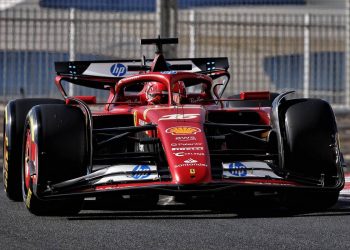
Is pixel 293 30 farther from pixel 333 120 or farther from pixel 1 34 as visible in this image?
pixel 333 120

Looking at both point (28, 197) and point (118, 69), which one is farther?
point (118, 69)

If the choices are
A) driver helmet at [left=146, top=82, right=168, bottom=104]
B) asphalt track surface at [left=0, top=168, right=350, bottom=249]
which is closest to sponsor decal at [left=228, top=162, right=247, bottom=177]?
asphalt track surface at [left=0, top=168, right=350, bottom=249]

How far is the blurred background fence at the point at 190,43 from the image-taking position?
48.0 ft

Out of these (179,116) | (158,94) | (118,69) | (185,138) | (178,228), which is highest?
(118,69)

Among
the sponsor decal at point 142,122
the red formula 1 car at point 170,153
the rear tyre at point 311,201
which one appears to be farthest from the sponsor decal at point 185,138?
the rear tyre at point 311,201

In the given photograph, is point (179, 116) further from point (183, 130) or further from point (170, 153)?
point (170, 153)

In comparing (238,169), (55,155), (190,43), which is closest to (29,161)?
(55,155)

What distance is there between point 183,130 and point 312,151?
94cm

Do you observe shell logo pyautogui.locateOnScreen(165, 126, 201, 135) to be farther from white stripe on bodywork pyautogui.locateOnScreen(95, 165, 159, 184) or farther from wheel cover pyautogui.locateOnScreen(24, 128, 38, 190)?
wheel cover pyautogui.locateOnScreen(24, 128, 38, 190)

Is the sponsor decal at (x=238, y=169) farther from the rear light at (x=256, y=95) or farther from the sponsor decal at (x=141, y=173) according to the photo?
the rear light at (x=256, y=95)

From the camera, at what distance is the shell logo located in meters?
7.82

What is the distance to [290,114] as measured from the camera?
817 cm

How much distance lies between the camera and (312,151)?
8.02 m

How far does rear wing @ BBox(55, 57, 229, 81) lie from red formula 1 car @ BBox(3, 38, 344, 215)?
1088 millimetres
